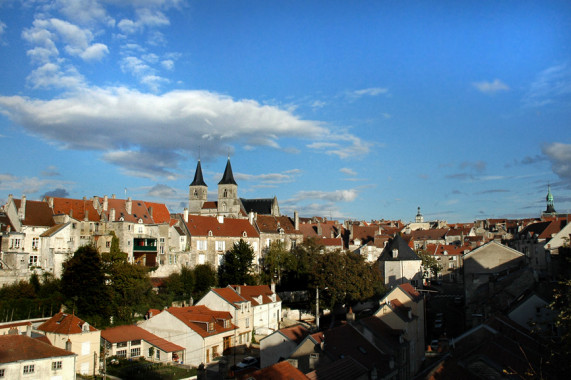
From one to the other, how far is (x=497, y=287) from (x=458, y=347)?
20.0 meters

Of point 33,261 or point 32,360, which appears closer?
point 32,360

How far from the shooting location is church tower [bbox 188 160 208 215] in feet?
329

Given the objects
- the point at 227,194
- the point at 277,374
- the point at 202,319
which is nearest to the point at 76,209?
the point at 202,319

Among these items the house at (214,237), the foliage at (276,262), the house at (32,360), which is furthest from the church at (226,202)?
the house at (32,360)

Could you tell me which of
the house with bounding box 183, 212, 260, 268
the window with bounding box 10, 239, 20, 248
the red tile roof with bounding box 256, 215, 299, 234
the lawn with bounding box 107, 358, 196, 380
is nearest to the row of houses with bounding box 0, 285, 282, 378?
the lawn with bounding box 107, 358, 196, 380

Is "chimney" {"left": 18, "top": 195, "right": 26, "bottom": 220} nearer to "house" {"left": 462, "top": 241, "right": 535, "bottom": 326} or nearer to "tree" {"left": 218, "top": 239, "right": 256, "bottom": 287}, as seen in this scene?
"tree" {"left": 218, "top": 239, "right": 256, "bottom": 287}

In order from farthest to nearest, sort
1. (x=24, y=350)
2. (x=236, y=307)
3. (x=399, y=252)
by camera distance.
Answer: (x=399, y=252) → (x=236, y=307) → (x=24, y=350)

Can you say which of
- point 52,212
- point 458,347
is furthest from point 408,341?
point 52,212

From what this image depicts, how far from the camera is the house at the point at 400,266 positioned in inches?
2554

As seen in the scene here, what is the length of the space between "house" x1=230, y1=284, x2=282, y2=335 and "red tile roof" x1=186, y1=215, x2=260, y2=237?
13.2 metres

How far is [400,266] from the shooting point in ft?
213

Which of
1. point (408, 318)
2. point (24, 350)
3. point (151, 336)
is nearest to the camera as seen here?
point (24, 350)

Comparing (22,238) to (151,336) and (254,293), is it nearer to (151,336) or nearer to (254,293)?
(151,336)

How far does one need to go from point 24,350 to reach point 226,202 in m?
66.6
